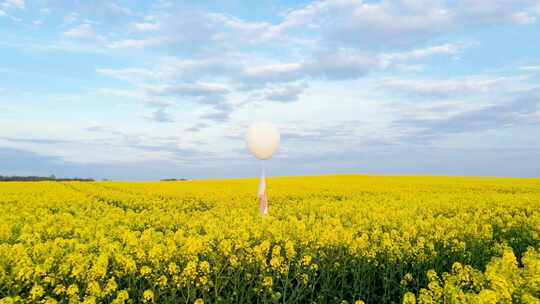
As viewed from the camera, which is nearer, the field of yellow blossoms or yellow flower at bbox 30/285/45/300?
yellow flower at bbox 30/285/45/300

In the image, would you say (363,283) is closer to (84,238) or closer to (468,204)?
(84,238)

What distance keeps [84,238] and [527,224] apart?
9.57 m

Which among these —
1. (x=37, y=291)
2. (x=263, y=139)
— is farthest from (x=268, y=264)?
(x=263, y=139)

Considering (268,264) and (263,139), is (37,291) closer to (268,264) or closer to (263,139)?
(268,264)

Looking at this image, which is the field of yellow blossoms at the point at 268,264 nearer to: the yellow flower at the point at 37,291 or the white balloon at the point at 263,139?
the yellow flower at the point at 37,291

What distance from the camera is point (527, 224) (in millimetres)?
9805

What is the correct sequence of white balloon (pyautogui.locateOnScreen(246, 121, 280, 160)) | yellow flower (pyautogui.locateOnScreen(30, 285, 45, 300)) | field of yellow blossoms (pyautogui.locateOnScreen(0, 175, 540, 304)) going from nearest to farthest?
yellow flower (pyautogui.locateOnScreen(30, 285, 45, 300)) → field of yellow blossoms (pyautogui.locateOnScreen(0, 175, 540, 304)) → white balloon (pyautogui.locateOnScreen(246, 121, 280, 160))

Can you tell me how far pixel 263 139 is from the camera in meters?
13.5

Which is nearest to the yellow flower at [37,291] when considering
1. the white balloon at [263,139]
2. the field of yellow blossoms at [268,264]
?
the field of yellow blossoms at [268,264]

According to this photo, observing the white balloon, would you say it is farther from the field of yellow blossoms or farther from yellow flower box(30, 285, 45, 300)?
yellow flower box(30, 285, 45, 300)

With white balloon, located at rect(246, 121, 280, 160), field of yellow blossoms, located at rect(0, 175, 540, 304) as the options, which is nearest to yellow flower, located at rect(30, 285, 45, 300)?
field of yellow blossoms, located at rect(0, 175, 540, 304)

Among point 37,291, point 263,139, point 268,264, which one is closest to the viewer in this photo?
point 37,291

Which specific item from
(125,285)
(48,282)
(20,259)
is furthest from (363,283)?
(20,259)

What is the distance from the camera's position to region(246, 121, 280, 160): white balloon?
13.6m
